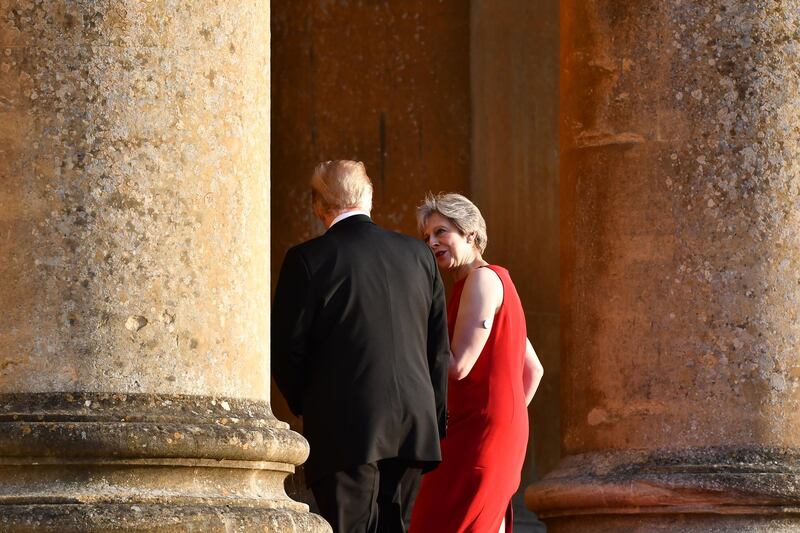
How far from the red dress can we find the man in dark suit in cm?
70

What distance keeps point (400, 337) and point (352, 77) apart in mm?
5114

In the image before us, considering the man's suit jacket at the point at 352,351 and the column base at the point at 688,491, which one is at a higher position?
the man's suit jacket at the point at 352,351

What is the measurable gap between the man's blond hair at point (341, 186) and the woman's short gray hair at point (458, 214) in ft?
2.70

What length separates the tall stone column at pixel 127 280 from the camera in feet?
19.4

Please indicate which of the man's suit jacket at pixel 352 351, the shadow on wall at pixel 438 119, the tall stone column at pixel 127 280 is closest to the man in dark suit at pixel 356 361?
the man's suit jacket at pixel 352 351

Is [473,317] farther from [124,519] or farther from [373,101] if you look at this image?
[373,101]

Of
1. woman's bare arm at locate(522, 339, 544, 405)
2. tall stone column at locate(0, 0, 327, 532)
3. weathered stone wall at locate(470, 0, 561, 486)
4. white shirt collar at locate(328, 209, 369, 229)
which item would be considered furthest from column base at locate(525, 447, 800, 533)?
tall stone column at locate(0, 0, 327, 532)

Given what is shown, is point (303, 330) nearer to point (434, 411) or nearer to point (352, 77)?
point (434, 411)

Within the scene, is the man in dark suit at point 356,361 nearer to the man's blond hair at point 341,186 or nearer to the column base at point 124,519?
the man's blond hair at point 341,186

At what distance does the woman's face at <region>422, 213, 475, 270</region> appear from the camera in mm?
8055

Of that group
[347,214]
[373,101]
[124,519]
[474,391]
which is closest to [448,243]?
[474,391]

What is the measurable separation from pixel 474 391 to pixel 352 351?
44.5 inches

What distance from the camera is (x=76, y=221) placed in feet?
19.9

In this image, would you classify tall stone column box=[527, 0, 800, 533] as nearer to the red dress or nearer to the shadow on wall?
the red dress
